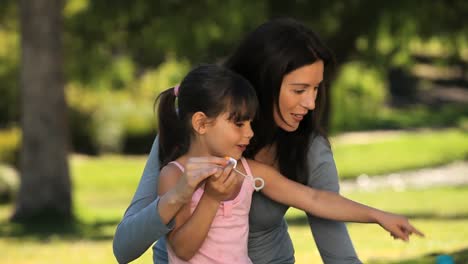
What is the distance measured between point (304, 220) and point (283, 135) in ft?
34.7

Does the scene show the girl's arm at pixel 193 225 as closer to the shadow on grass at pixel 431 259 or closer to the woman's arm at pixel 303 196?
the woman's arm at pixel 303 196

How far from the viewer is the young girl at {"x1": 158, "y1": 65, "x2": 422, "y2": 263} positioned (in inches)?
159

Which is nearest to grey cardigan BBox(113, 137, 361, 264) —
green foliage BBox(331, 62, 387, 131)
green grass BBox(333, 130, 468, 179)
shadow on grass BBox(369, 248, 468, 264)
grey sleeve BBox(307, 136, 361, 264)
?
grey sleeve BBox(307, 136, 361, 264)

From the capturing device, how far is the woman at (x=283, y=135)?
4.38m

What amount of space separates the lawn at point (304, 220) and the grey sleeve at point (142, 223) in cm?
387

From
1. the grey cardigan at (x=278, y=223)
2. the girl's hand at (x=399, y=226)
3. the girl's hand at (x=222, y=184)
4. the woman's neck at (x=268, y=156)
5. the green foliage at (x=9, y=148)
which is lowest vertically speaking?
the green foliage at (x=9, y=148)

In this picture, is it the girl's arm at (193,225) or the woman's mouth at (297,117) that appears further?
the woman's mouth at (297,117)

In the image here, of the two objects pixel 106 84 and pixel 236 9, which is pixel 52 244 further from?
pixel 106 84

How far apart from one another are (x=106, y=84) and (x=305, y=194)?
12985 millimetres

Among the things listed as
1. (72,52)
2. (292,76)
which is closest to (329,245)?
(292,76)

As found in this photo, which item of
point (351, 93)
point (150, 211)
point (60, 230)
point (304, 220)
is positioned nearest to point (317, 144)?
point (150, 211)

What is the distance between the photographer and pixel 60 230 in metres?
13.8

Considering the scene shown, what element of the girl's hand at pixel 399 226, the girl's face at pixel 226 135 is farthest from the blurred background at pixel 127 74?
the girl's face at pixel 226 135

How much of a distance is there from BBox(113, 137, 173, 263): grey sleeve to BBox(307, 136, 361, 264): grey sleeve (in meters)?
0.63
